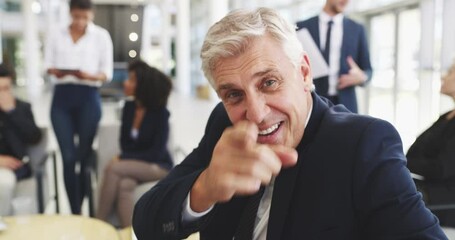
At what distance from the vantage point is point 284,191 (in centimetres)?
105

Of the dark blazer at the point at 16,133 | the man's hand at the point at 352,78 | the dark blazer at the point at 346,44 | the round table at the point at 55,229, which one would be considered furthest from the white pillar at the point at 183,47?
the round table at the point at 55,229

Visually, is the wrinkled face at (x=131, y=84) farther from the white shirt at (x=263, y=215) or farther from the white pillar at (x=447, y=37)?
the white pillar at (x=447, y=37)

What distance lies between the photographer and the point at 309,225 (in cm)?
100

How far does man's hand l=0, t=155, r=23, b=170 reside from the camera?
3236 mm

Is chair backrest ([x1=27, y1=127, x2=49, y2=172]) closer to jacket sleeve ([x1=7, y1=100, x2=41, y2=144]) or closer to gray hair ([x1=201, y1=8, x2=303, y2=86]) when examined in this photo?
jacket sleeve ([x1=7, y1=100, x2=41, y2=144])

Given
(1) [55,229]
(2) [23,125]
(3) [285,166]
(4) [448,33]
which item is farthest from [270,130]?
(4) [448,33]

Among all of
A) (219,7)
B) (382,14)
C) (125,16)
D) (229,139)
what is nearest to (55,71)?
(229,139)

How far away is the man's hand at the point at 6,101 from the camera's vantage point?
11.2 feet

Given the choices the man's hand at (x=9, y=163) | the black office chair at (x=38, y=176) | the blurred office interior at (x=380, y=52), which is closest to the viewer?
the black office chair at (x=38, y=176)

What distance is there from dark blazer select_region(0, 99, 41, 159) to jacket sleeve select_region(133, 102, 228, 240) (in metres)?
2.43

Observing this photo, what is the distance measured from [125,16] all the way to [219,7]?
3193 millimetres

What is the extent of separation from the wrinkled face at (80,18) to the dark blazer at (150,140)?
2.80 ft

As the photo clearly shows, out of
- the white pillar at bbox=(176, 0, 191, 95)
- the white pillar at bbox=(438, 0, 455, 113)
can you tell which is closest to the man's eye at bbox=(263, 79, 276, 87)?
the white pillar at bbox=(438, 0, 455, 113)

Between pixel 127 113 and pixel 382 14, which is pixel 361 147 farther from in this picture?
pixel 382 14
